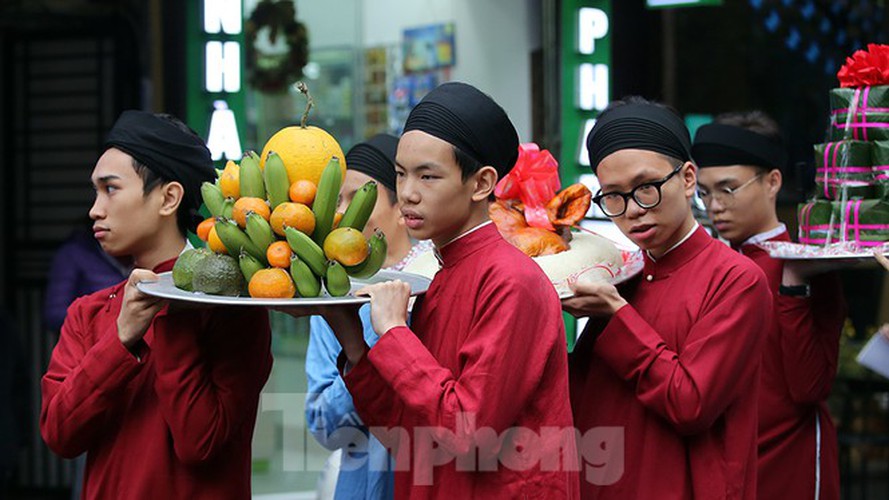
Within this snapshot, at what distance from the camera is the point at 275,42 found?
276 inches

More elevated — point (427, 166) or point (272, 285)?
point (427, 166)

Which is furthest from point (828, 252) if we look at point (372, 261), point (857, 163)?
point (372, 261)

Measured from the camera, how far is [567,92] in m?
7.04

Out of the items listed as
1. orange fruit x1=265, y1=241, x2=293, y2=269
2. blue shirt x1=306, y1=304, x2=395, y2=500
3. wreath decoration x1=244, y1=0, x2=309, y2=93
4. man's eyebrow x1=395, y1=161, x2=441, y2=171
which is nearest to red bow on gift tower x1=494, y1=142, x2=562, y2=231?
blue shirt x1=306, y1=304, x2=395, y2=500

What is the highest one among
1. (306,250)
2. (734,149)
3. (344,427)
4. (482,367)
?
(734,149)

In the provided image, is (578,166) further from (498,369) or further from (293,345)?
(498,369)

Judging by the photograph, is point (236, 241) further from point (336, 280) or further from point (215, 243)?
point (336, 280)

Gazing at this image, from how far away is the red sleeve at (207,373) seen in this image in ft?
9.48

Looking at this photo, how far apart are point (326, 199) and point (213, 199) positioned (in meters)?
0.29

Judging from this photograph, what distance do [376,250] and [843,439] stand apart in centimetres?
465

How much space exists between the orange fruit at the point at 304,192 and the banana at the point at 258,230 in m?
0.10

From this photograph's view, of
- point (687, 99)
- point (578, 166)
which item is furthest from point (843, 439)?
point (687, 99)

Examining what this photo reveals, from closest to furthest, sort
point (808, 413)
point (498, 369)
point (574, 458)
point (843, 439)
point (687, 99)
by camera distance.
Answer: point (498, 369), point (574, 458), point (808, 413), point (843, 439), point (687, 99)

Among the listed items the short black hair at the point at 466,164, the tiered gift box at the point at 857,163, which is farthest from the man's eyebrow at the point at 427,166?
the tiered gift box at the point at 857,163
